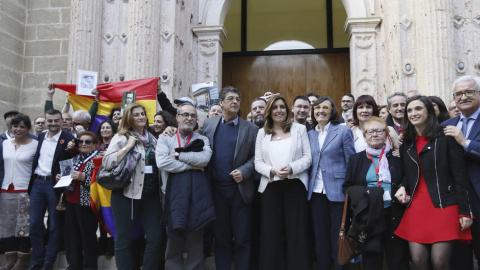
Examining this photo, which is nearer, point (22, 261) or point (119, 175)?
point (119, 175)

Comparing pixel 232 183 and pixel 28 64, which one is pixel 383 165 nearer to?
pixel 232 183

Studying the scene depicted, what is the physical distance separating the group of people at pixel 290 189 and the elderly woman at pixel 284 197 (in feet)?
0.04

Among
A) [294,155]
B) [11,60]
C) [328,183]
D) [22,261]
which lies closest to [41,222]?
[22,261]

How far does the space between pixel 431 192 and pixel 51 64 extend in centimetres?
820

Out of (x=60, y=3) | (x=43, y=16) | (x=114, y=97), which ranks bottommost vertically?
(x=114, y=97)

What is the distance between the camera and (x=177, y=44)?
7.96 metres

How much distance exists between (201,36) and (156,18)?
49.3 inches

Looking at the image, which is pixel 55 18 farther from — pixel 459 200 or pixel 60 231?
pixel 459 200

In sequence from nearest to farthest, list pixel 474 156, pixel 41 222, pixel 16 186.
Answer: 1. pixel 474 156
2. pixel 41 222
3. pixel 16 186

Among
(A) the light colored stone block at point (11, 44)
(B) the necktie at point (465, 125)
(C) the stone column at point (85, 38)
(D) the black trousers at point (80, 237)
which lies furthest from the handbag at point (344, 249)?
(A) the light colored stone block at point (11, 44)

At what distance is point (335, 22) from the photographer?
10.6m

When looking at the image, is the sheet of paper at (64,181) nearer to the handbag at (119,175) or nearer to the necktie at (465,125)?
the handbag at (119,175)

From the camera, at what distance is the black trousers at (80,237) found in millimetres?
4789

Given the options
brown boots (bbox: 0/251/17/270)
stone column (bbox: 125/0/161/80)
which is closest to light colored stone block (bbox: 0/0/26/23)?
stone column (bbox: 125/0/161/80)
